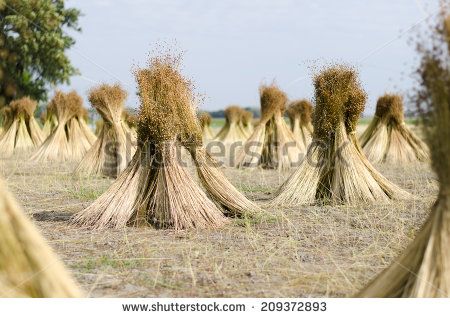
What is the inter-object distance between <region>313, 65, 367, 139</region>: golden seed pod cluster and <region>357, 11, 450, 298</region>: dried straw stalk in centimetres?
477

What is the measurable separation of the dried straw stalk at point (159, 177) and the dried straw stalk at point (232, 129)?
1653cm

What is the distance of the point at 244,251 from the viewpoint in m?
5.69

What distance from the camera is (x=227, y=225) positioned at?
6906mm

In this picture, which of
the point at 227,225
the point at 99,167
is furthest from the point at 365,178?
the point at 99,167

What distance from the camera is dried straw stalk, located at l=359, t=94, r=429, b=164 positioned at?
48.3 ft

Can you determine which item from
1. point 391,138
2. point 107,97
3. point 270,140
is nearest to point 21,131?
point 270,140

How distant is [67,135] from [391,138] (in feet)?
25.2

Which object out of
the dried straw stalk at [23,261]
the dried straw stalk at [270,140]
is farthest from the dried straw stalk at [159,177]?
the dried straw stalk at [270,140]

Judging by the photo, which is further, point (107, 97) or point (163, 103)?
point (107, 97)

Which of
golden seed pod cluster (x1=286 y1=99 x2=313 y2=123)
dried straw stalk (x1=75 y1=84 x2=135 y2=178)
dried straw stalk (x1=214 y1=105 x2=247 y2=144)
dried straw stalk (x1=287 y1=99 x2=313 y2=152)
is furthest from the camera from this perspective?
dried straw stalk (x1=214 y1=105 x2=247 y2=144)

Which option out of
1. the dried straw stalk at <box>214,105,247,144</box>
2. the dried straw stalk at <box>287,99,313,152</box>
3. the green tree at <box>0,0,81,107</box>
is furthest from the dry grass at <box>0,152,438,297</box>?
the green tree at <box>0,0,81,107</box>

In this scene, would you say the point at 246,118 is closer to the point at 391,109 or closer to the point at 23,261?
the point at 391,109

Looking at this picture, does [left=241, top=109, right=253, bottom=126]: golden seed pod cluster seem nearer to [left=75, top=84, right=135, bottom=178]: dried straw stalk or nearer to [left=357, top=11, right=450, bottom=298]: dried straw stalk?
[left=75, top=84, right=135, bottom=178]: dried straw stalk

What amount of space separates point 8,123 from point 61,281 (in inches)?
676
